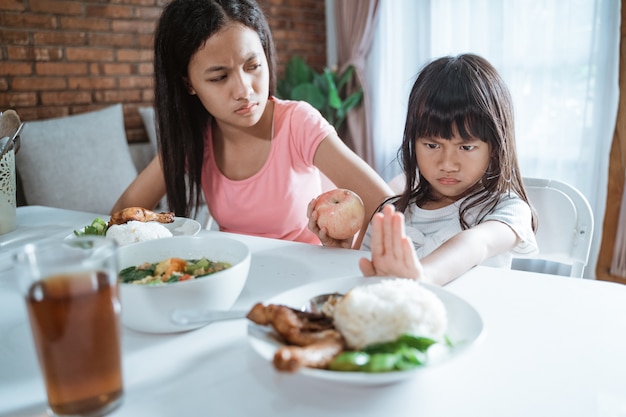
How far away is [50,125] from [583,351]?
279 cm

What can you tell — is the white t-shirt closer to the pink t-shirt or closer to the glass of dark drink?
the pink t-shirt

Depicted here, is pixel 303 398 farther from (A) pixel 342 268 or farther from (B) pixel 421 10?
(B) pixel 421 10

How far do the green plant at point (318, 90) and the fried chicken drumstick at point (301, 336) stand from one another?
3.26 m

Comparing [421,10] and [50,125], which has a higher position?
[421,10]

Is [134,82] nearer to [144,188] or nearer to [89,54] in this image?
[89,54]

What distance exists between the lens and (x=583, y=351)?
61 centimetres

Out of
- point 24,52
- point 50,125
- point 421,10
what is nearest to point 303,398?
point 50,125

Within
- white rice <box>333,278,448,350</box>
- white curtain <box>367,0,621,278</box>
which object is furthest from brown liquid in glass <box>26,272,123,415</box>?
white curtain <box>367,0,621,278</box>

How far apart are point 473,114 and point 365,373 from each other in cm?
81

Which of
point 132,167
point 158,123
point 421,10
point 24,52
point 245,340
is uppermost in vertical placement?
point 421,10

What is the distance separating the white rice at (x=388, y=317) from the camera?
55cm

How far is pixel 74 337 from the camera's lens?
0.47 m

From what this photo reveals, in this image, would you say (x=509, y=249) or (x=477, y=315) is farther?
(x=509, y=249)

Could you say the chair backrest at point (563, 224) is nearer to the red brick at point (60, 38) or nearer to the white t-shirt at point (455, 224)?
the white t-shirt at point (455, 224)
